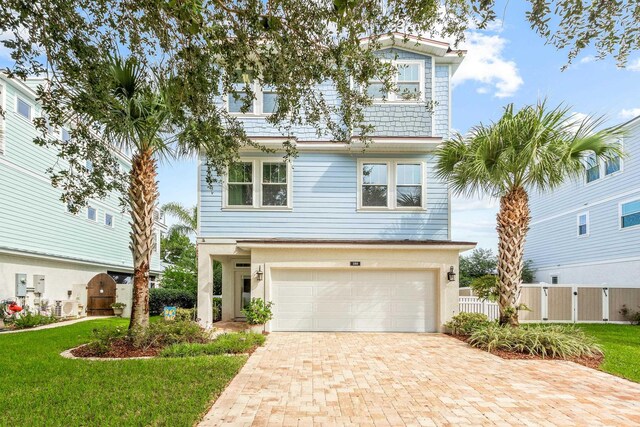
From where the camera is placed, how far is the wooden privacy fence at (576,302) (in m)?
16.8

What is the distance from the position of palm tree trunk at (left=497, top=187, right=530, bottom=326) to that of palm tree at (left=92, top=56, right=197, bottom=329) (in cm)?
818

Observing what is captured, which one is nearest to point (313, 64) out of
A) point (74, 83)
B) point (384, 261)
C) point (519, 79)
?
point (74, 83)

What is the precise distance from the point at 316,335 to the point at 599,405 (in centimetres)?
764

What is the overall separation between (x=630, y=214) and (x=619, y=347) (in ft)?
33.8

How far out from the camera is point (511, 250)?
36.4 ft

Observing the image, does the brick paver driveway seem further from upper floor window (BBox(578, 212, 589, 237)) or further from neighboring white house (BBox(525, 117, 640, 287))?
upper floor window (BBox(578, 212, 589, 237))

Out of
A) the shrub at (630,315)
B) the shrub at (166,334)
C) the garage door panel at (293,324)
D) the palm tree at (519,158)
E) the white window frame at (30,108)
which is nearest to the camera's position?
the shrub at (166,334)

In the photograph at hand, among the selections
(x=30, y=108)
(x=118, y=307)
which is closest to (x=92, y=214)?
(x=118, y=307)

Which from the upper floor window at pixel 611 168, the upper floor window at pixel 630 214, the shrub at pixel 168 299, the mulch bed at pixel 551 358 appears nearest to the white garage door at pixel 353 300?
the mulch bed at pixel 551 358

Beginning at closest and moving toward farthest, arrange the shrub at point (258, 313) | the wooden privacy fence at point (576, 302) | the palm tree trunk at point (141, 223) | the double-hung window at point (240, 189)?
the palm tree trunk at point (141, 223), the shrub at point (258, 313), the double-hung window at point (240, 189), the wooden privacy fence at point (576, 302)

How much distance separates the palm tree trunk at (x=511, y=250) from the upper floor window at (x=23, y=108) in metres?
17.8

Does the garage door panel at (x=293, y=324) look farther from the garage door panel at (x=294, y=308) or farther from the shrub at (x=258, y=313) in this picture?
the shrub at (x=258, y=313)

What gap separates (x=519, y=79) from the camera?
1384 cm

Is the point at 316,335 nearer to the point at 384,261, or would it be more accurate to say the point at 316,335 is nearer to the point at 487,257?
the point at 384,261
